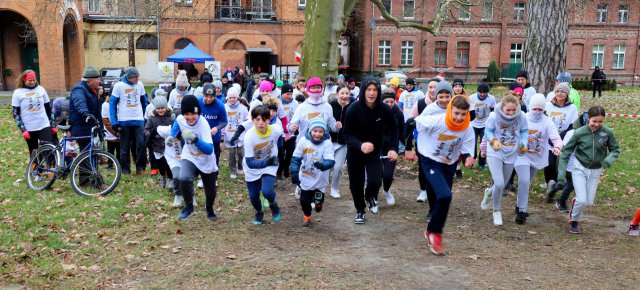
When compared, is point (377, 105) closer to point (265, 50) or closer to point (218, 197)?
point (218, 197)

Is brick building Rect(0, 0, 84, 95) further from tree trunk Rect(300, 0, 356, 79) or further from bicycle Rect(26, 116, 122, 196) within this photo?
bicycle Rect(26, 116, 122, 196)

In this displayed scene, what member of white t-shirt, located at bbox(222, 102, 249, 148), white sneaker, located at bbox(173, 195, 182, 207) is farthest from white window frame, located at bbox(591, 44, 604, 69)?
white sneaker, located at bbox(173, 195, 182, 207)

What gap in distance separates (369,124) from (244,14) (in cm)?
3635

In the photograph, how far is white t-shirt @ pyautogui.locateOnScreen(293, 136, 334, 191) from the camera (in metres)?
6.80

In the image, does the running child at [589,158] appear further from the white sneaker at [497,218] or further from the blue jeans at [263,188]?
the blue jeans at [263,188]

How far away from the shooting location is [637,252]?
6.25m

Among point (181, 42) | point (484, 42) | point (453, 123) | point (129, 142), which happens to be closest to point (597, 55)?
point (484, 42)

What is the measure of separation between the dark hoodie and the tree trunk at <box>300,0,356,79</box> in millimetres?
8617

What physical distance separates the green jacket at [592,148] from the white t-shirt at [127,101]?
23.6 feet

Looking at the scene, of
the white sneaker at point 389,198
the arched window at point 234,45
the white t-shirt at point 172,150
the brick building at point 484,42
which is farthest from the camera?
the brick building at point 484,42

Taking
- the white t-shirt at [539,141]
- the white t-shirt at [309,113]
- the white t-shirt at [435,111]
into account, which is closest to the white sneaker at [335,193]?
the white t-shirt at [309,113]

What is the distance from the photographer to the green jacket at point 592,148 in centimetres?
681

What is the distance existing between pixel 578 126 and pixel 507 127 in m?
1.37

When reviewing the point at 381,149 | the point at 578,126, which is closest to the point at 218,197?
the point at 381,149
